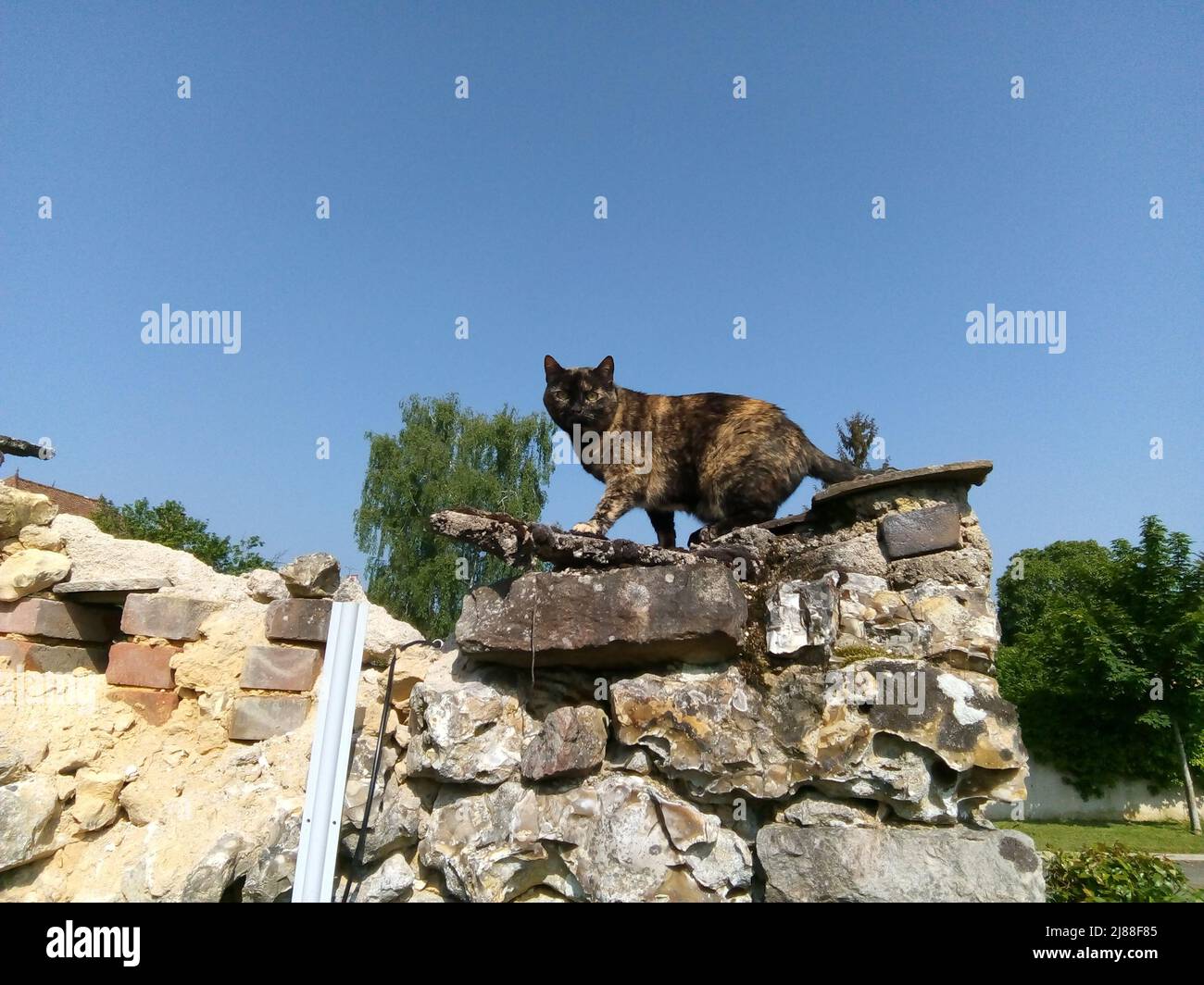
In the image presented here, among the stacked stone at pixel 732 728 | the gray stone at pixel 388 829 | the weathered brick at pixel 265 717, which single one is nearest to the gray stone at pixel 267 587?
the weathered brick at pixel 265 717

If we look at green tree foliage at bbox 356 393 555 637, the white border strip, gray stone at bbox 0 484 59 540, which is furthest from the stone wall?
green tree foliage at bbox 356 393 555 637

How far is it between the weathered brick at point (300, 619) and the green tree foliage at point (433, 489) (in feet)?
66.3

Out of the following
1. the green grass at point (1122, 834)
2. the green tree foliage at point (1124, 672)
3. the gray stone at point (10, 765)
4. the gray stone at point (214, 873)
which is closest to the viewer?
the gray stone at point (214, 873)

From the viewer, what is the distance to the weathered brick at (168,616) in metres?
4.11

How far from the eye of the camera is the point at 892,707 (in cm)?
281

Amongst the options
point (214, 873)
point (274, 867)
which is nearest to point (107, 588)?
point (214, 873)

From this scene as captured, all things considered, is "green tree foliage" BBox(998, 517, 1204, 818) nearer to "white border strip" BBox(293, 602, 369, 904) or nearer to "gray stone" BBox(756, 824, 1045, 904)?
"gray stone" BBox(756, 824, 1045, 904)

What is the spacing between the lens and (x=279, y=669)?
4.00m

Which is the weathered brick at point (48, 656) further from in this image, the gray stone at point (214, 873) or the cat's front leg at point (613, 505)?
the cat's front leg at point (613, 505)

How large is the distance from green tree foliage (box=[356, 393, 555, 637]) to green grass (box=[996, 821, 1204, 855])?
16951 mm

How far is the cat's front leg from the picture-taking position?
172 inches
